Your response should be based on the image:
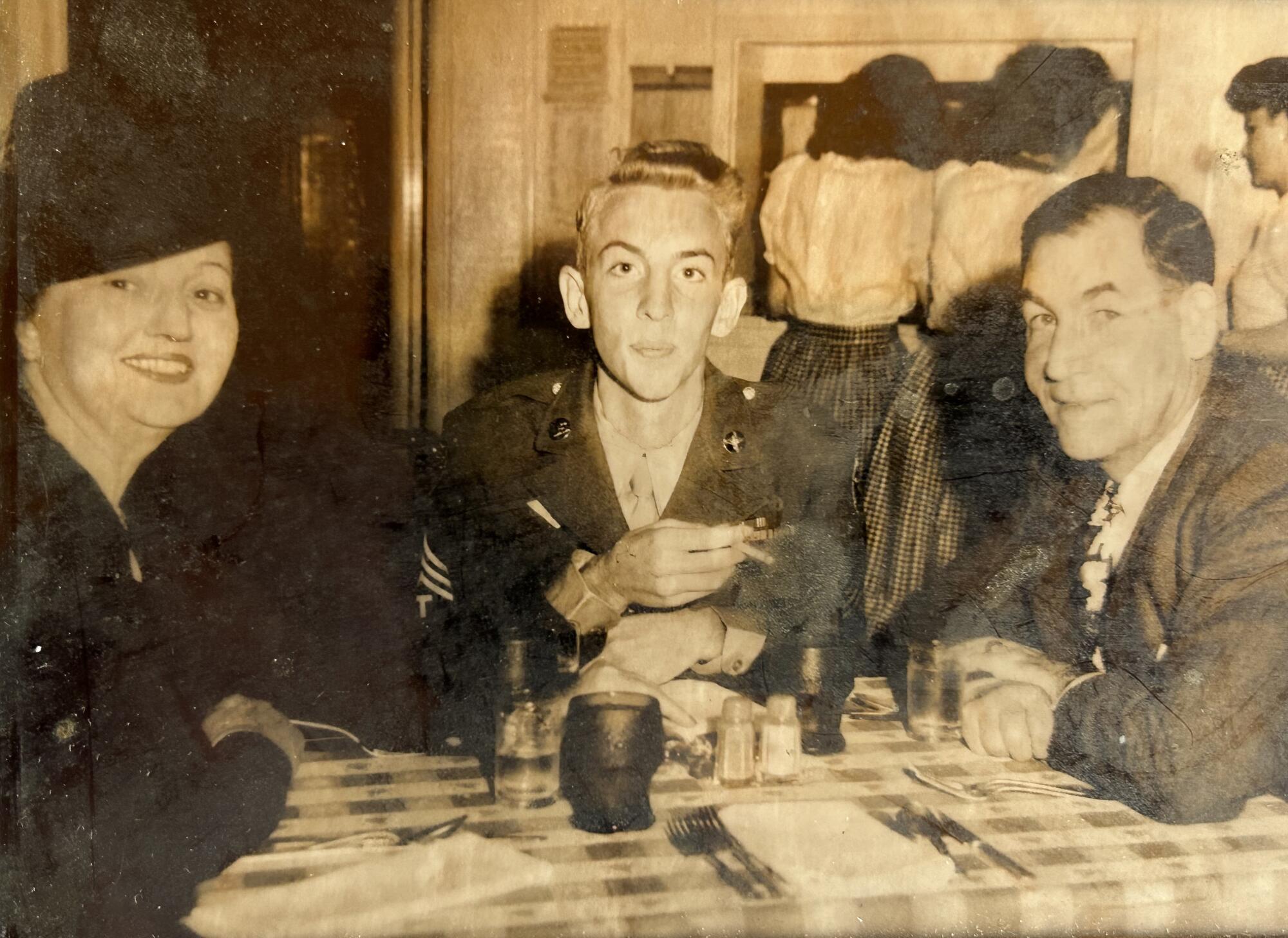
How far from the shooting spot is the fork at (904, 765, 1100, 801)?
2.55 meters

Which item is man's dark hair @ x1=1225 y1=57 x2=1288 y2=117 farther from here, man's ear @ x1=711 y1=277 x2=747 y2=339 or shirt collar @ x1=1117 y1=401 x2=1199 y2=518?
man's ear @ x1=711 y1=277 x2=747 y2=339

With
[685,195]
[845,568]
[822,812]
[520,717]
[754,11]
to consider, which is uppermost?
[754,11]

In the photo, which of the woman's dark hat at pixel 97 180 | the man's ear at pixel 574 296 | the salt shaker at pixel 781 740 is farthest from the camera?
the salt shaker at pixel 781 740

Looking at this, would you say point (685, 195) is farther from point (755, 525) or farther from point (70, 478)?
point (70, 478)

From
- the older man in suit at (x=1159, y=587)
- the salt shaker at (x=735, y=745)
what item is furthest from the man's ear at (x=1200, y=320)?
the salt shaker at (x=735, y=745)

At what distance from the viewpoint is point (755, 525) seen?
247cm

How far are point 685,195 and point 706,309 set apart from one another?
10.5 inches

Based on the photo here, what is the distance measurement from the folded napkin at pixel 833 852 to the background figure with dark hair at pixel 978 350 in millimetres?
492

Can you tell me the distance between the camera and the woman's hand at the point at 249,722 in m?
2.42

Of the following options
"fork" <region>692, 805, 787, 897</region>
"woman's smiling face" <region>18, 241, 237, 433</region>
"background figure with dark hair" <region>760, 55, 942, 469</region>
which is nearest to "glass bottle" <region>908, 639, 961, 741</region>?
"fork" <region>692, 805, 787, 897</region>

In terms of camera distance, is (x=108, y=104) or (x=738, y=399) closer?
(x=108, y=104)

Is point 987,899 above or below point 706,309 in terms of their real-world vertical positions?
below

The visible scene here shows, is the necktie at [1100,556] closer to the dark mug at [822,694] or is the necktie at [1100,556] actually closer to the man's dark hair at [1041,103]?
the dark mug at [822,694]

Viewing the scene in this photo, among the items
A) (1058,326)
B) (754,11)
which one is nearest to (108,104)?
(754,11)
